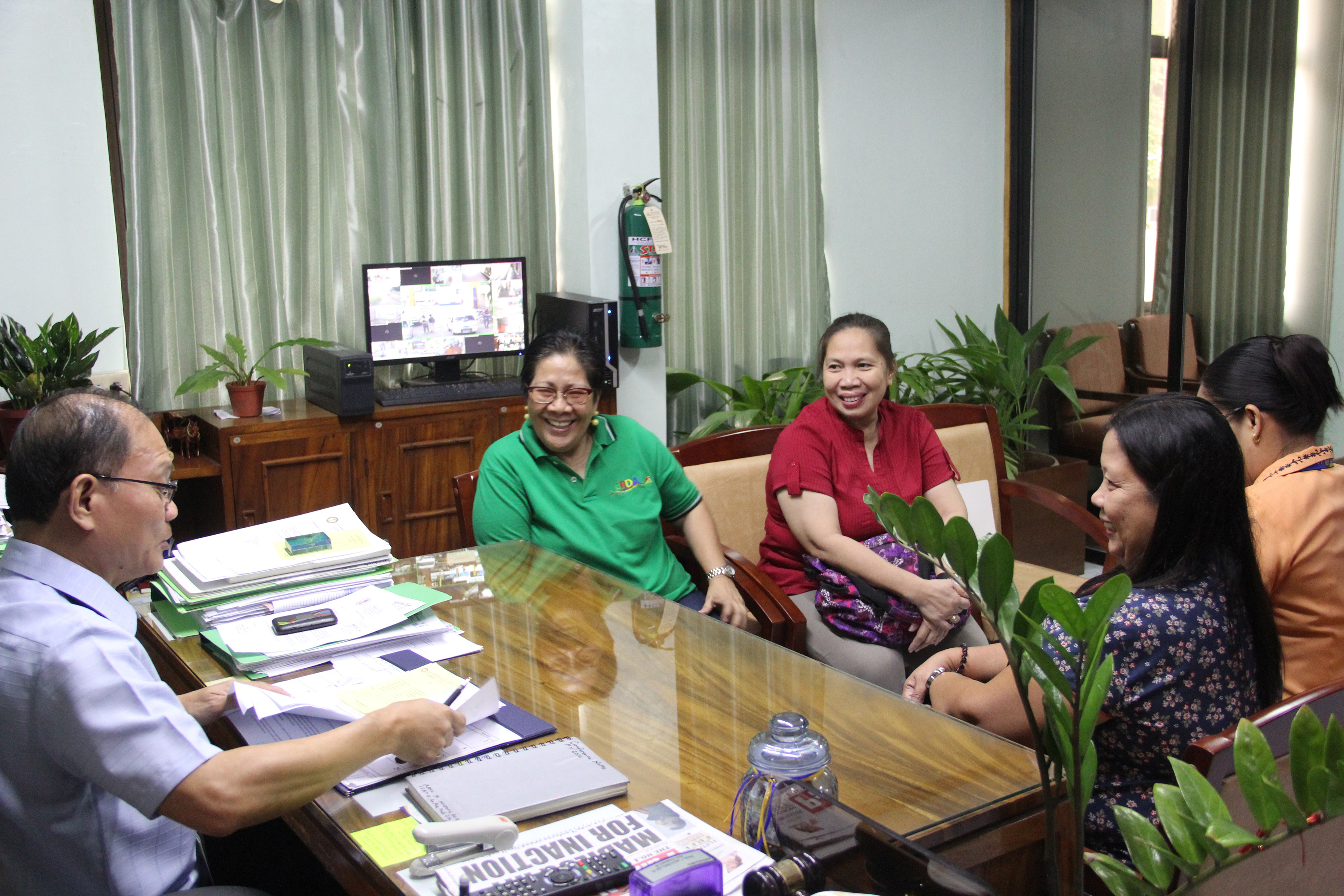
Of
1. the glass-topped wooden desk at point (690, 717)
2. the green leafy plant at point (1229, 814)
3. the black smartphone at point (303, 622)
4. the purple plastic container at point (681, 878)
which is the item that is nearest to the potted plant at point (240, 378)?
the glass-topped wooden desk at point (690, 717)

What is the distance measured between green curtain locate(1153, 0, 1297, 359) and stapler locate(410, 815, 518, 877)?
4031mm

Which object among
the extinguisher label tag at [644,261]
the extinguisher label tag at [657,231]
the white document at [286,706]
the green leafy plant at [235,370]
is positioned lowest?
the white document at [286,706]

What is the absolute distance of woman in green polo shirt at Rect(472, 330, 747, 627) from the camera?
258 cm

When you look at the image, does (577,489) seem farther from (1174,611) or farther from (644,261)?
(644,261)

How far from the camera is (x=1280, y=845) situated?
1.38 meters

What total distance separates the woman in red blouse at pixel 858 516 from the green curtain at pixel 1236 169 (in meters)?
2.29

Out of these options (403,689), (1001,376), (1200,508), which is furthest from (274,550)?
(1001,376)

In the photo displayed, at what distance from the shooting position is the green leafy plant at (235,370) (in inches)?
138

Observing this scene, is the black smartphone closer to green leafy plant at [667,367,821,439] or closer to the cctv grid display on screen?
the cctv grid display on screen

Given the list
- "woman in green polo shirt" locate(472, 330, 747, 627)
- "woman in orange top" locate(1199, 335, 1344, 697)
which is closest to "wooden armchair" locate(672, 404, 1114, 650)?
"woman in green polo shirt" locate(472, 330, 747, 627)

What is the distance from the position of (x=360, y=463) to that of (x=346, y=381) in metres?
0.30

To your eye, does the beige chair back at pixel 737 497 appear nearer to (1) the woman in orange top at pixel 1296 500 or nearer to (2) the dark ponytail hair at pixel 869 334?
(2) the dark ponytail hair at pixel 869 334

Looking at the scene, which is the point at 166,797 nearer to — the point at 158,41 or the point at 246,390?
the point at 246,390

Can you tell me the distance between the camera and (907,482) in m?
2.77
